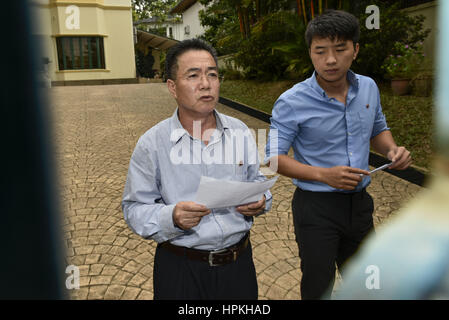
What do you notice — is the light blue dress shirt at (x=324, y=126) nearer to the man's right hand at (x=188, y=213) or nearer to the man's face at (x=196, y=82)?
the man's face at (x=196, y=82)

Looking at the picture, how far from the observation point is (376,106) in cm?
216

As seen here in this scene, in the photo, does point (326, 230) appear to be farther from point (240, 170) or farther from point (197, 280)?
point (197, 280)

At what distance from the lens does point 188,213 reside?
141cm

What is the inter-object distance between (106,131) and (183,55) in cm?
789

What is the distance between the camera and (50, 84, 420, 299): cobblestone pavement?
2963 mm

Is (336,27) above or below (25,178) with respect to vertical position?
above

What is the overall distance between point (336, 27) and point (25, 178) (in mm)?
1772

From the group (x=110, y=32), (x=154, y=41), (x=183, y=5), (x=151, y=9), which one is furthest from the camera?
(x=151, y=9)

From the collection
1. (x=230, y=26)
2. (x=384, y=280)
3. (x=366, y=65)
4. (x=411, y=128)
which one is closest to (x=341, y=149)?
(x=384, y=280)

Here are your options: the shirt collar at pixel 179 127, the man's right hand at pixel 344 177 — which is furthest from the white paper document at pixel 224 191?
the man's right hand at pixel 344 177

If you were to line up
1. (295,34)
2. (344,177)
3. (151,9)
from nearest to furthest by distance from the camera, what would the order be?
1. (344,177)
2. (295,34)
3. (151,9)

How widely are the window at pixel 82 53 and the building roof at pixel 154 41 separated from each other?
517cm

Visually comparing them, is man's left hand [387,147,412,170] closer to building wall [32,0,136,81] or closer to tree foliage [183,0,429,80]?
tree foliage [183,0,429,80]

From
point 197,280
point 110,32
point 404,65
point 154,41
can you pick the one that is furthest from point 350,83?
point 154,41
